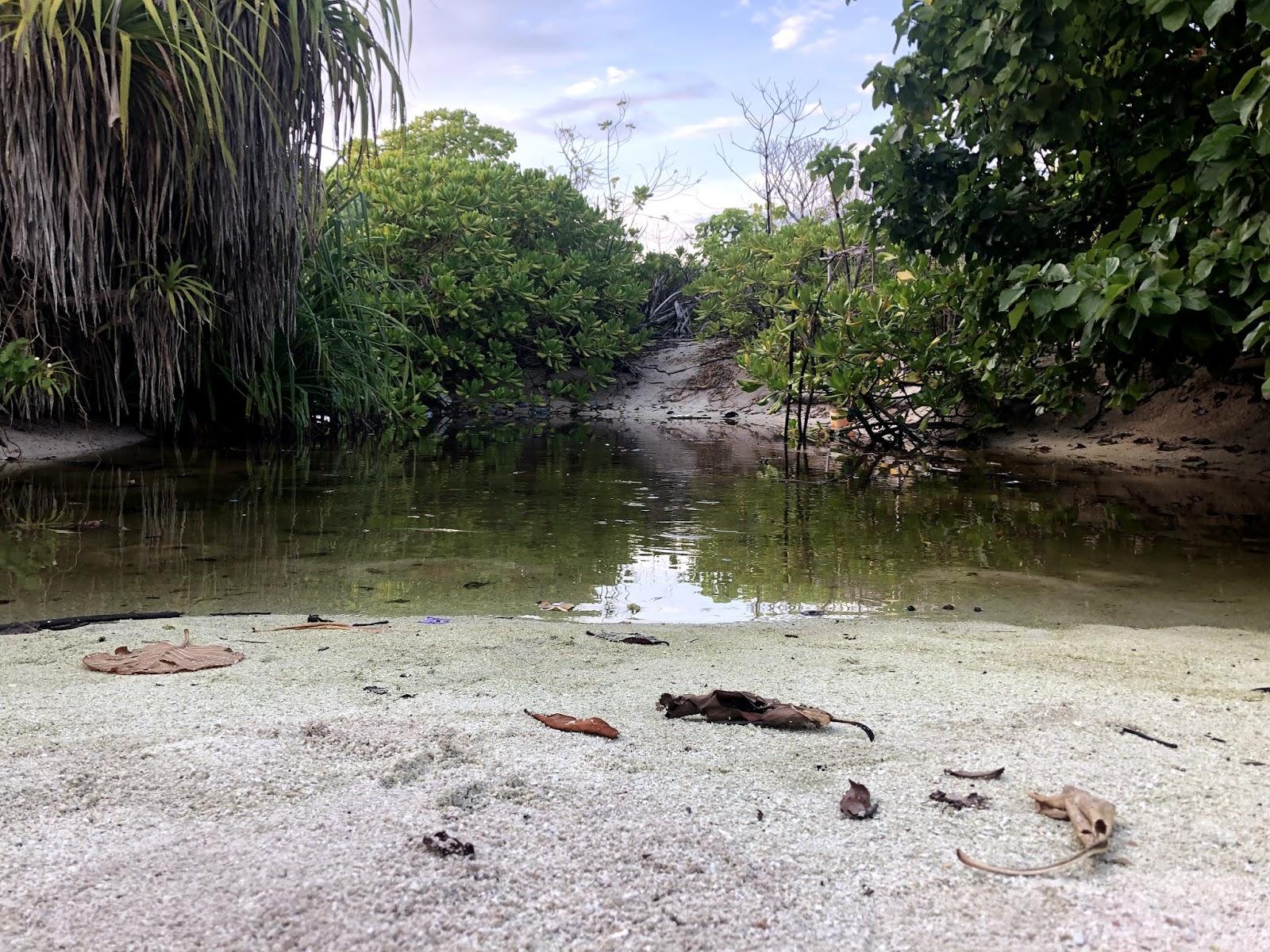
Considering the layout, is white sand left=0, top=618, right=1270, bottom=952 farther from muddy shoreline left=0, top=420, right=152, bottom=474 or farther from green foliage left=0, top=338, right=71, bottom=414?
muddy shoreline left=0, top=420, right=152, bottom=474

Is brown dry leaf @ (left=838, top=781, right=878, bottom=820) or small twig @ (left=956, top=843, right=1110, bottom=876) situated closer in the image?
small twig @ (left=956, top=843, right=1110, bottom=876)

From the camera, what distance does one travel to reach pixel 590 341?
13992 millimetres

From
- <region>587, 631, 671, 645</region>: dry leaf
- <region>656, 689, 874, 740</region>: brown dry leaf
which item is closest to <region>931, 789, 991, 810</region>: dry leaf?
<region>656, 689, 874, 740</region>: brown dry leaf

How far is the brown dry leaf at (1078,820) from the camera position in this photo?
1109mm

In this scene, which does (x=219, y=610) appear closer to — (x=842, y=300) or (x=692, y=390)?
(x=842, y=300)

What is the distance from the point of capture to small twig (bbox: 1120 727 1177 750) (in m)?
1.50

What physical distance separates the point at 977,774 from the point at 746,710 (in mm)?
432

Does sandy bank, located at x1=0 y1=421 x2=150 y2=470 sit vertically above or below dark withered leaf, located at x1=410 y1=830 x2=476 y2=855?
above

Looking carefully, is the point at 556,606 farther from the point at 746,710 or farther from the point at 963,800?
the point at 963,800

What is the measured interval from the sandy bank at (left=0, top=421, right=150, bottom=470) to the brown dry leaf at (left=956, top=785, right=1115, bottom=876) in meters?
6.47

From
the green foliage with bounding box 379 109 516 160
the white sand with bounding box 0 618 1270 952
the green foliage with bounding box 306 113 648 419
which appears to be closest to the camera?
the white sand with bounding box 0 618 1270 952

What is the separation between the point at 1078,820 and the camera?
1.20 m

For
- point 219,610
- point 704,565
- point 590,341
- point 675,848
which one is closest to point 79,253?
point 219,610

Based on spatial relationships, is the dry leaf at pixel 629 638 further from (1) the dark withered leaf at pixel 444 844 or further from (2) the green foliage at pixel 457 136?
(2) the green foliage at pixel 457 136
